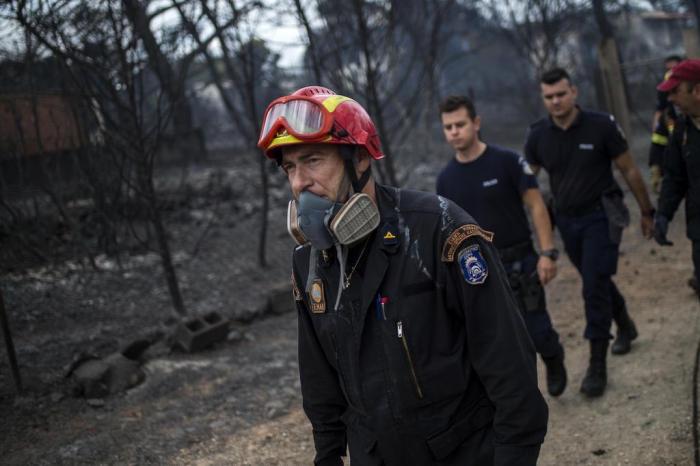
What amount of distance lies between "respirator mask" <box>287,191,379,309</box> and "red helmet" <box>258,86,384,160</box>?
7.2 inches

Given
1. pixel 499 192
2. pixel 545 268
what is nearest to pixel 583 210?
pixel 545 268

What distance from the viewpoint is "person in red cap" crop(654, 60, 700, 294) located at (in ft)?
14.8

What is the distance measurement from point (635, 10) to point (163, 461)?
34.3 meters

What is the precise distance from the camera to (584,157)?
5.44 meters

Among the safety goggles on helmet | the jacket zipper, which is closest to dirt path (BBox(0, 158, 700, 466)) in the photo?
the jacket zipper

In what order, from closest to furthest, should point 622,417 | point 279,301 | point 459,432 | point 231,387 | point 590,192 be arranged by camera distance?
point 459,432
point 622,417
point 590,192
point 231,387
point 279,301

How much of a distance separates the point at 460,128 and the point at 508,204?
59 centimetres

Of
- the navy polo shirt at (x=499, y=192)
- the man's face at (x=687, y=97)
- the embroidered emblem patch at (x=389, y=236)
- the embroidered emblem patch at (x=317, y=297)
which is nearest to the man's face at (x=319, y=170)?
the embroidered emblem patch at (x=389, y=236)

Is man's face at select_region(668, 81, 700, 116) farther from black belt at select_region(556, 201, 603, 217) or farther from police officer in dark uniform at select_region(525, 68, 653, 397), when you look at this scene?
black belt at select_region(556, 201, 603, 217)

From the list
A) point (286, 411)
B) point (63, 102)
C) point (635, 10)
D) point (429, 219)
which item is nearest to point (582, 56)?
point (635, 10)

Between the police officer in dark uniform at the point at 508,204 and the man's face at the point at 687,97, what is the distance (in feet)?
3.20

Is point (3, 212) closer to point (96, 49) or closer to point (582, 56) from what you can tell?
point (96, 49)

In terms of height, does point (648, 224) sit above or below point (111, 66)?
below

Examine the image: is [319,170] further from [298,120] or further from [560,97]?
[560,97]
